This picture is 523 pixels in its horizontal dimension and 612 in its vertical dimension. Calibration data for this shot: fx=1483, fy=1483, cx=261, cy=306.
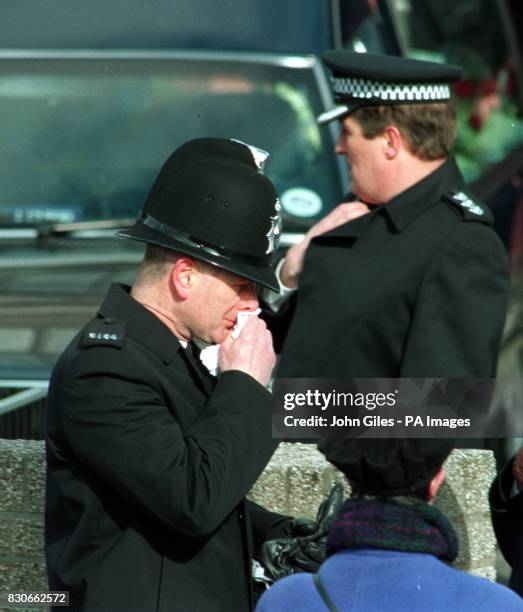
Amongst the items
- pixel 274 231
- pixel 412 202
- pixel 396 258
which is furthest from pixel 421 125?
pixel 274 231

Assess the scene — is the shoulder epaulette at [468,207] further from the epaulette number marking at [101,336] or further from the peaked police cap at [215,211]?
the epaulette number marking at [101,336]

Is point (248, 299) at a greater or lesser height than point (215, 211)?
lesser

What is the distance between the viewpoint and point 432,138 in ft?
12.0

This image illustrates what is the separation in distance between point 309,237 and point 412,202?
0.97ft

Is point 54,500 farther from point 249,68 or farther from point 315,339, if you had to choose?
point 249,68

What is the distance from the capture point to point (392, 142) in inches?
145

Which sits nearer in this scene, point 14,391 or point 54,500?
point 54,500

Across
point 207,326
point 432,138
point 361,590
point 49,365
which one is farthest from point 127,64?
point 361,590

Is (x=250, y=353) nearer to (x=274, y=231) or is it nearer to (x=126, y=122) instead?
(x=274, y=231)

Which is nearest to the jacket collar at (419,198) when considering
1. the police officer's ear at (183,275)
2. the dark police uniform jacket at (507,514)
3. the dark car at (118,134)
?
the dark police uniform jacket at (507,514)

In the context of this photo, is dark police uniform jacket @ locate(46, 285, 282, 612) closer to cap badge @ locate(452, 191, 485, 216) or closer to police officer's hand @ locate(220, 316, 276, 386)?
police officer's hand @ locate(220, 316, 276, 386)

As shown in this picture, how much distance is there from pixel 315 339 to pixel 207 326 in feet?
2.89

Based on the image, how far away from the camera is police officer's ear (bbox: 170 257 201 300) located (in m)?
2.70

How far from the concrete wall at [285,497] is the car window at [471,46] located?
6.30 meters
